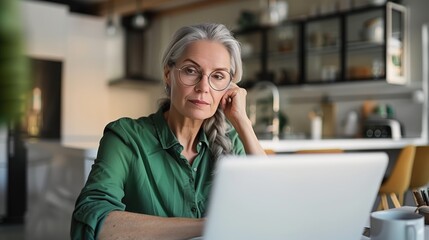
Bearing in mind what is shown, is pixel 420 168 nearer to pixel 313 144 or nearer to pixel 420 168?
pixel 420 168

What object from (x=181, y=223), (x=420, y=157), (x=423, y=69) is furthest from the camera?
(x=423, y=69)

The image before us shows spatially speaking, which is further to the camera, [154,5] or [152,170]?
[154,5]

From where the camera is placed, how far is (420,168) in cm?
325

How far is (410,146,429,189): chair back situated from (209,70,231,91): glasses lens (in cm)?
249

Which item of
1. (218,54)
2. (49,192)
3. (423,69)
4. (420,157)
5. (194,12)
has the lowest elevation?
(49,192)

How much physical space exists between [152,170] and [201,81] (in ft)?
0.86

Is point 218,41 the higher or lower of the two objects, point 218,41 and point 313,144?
the higher

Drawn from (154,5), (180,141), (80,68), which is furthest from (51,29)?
(180,141)

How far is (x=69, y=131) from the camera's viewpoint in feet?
19.4

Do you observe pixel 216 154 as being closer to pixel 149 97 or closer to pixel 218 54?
pixel 218 54

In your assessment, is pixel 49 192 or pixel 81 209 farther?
pixel 49 192

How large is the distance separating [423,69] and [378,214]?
3928 mm

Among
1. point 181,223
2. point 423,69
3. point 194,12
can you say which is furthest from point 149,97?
point 181,223

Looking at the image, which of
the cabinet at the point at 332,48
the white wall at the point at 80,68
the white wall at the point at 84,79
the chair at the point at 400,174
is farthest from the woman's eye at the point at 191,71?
the white wall at the point at 84,79
